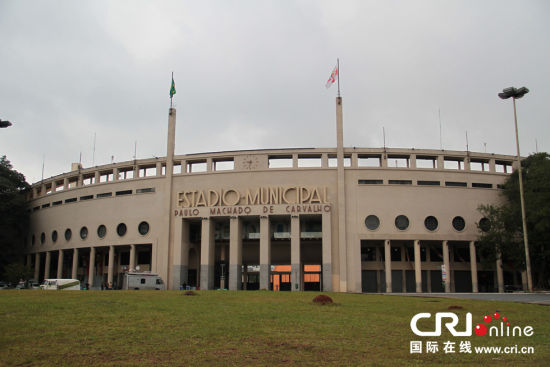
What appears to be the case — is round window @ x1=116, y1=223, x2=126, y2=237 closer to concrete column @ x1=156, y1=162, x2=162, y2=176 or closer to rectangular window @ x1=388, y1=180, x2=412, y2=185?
concrete column @ x1=156, y1=162, x2=162, y2=176

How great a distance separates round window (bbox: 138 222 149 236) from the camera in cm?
6712

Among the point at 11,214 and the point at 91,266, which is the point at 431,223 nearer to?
the point at 91,266

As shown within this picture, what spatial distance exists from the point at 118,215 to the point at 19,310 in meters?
49.6

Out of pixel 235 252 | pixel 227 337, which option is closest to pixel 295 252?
pixel 235 252

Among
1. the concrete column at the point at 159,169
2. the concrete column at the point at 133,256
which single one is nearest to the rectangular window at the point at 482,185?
the concrete column at the point at 159,169

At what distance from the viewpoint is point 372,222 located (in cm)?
6084

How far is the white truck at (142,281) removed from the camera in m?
55.8

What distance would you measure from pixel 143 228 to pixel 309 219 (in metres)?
22.1

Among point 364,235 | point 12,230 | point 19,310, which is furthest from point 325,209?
point 12,230

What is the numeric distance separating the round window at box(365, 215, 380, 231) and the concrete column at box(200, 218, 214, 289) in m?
19.3

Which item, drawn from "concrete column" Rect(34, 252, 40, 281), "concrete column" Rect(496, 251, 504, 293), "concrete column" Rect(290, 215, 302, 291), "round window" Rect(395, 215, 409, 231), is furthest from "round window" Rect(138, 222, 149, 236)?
"concrete column" Rect(496, 251, 504, 293)

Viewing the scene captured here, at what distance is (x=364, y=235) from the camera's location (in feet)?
198

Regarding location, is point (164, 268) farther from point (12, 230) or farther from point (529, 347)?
point (529, 347)

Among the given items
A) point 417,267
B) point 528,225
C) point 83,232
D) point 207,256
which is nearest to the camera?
point 528,225
